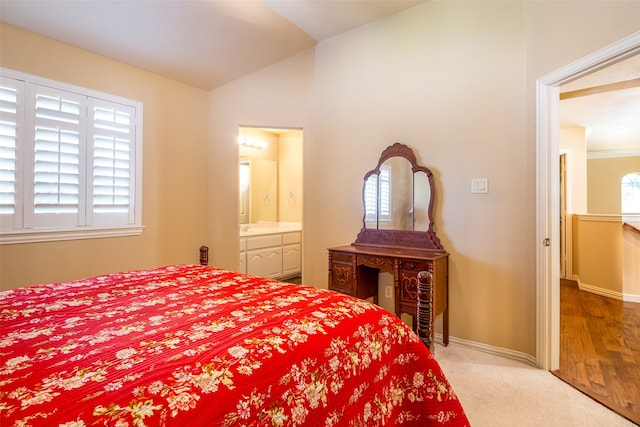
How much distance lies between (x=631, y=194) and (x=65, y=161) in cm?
988

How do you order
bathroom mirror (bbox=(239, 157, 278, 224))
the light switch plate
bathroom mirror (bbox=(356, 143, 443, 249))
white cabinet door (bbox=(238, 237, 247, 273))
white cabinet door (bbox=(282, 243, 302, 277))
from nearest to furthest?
the light switch plate, bathroom mirror (bbox=(356, 143, 443, 249)), white cabinet door (bbox=(238, 237, 247, 273)), white cabinet door (bbox=(282, 243, 302, 277)), bathroom mirror (bbox=(239, 157, 278, 224))

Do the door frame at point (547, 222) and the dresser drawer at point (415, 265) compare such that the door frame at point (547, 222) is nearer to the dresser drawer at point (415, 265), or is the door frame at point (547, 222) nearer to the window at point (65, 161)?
the dresser drawer at point (415, 265)

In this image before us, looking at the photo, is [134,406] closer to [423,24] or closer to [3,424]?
[3,424]

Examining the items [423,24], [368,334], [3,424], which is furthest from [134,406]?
[423,24]

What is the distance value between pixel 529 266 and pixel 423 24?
2.13 metres

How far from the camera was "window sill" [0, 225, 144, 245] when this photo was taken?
2464 millimetres

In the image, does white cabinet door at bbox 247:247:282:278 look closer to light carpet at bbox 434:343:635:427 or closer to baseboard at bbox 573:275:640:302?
light carpet at bbox 434:343:635:427

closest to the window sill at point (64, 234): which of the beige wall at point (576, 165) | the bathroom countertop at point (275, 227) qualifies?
the bathroom countertop at point (275, 227)

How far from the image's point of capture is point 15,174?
2449 mm

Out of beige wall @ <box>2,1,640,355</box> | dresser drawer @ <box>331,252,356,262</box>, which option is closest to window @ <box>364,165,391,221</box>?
beige wall @ <box>2,1,640,355</box>

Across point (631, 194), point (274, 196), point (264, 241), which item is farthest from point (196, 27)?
point (631, 194)

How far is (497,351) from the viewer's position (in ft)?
8.23

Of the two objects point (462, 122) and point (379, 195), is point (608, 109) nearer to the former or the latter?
point (462, 122)

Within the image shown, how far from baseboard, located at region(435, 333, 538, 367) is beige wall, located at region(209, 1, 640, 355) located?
35 millimetres
